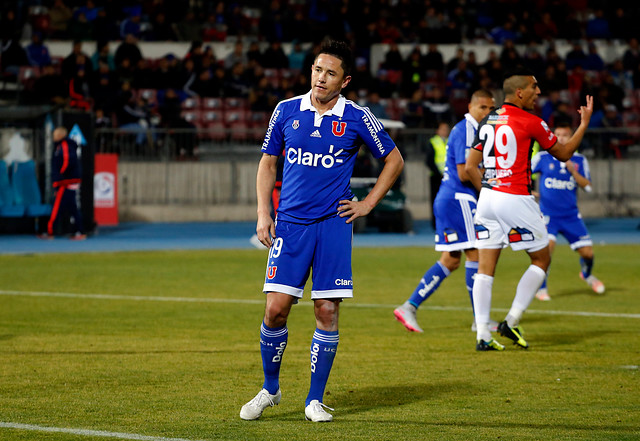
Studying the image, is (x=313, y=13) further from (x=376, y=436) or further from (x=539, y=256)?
(x=376, y=436)

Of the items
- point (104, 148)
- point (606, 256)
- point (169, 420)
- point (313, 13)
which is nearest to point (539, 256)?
point (169, 420)

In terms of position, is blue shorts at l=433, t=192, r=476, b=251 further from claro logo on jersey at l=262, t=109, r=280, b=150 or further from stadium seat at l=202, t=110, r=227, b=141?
stadium seat at l=202, t=110, r=227, b=141

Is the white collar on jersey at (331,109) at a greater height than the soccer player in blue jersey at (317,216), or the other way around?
the white collar on jersey at (331,109)

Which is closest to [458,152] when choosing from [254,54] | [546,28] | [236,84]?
[236,84]

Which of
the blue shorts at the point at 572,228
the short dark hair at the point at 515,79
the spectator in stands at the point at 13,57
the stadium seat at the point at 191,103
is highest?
the spectator in stands at the point at 13,57

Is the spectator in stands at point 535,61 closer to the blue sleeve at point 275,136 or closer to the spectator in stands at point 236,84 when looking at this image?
the spectator in stands at point 236,84

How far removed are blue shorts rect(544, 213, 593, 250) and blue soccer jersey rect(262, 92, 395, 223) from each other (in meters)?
7.32

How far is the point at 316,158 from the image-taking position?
6.06m

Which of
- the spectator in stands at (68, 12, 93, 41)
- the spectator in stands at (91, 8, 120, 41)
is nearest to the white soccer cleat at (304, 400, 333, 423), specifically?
the spectator in stands at (91, 8, 120, 41)

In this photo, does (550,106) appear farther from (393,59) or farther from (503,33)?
(503,33)

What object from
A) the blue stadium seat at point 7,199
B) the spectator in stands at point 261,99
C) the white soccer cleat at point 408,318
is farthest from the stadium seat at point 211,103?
the white soccer cleat at point 408,318

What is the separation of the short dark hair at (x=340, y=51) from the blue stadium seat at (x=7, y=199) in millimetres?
16938

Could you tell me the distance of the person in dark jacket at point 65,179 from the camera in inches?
822

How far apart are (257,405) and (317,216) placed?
1.17 m
